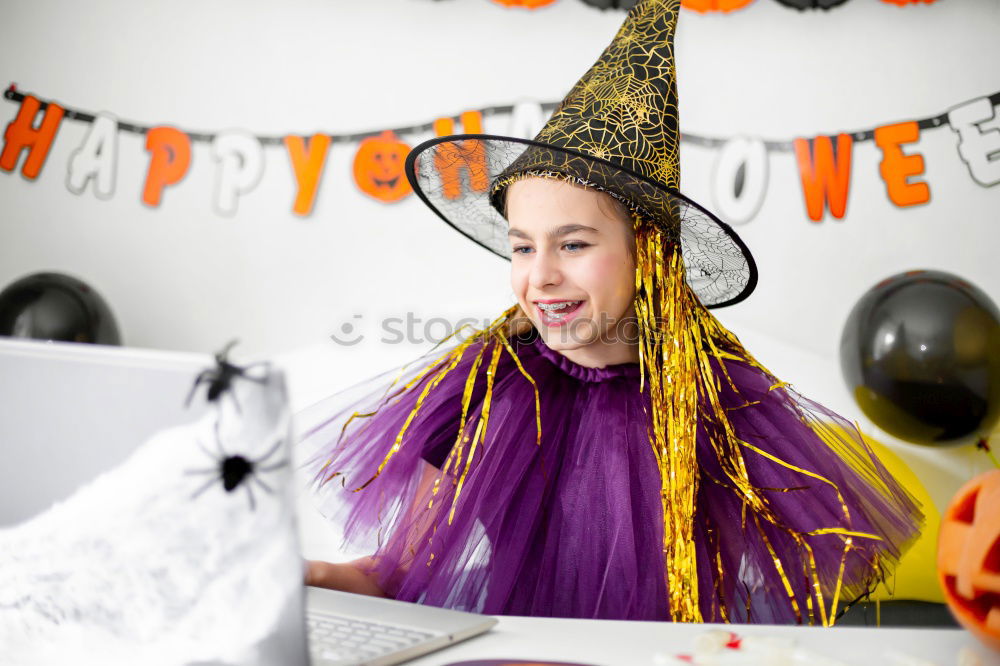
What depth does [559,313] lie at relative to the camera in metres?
1.22

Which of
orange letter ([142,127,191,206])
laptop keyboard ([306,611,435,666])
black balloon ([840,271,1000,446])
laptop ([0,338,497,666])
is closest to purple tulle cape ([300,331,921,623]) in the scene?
laptop keyboard ([306,611,435,666])

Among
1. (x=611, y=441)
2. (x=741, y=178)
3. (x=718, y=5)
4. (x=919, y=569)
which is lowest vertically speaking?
(x=919, y=569)

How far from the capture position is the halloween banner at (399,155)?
2.60 m

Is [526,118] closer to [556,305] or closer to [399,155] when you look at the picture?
[399,155]

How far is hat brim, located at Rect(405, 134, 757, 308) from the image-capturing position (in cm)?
113

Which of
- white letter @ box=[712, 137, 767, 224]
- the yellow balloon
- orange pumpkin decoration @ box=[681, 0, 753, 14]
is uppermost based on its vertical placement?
orange pumpkin decoration @ box=[681, 0, 753, 14]

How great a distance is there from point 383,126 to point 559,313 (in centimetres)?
171

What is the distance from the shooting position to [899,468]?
1.92 meters

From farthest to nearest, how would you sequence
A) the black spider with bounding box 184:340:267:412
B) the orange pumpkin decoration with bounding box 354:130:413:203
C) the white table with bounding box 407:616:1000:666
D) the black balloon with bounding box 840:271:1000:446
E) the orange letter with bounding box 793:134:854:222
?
the orange pumpkin decoration with bounding box 354:130:413:203
the orange letter with bounding box 793:134:854:222
the black balloon with bounding box 840:271:1000:446
the white table with bounding box 407:616:1000:666
the black spider with bounding box 184:340:267:412

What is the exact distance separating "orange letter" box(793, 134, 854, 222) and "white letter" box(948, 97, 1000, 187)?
350 millimetres

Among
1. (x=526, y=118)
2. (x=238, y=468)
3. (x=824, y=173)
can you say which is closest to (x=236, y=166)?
(x=526, y=118)

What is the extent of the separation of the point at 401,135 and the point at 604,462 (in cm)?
183

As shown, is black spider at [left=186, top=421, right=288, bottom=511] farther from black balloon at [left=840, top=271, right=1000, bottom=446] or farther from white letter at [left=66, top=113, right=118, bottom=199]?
white letter at [left=66, top=113, right=118, bottom=199]

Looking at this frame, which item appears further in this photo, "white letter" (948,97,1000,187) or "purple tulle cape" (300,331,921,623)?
"white letter" (948,97,1000,187)
